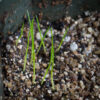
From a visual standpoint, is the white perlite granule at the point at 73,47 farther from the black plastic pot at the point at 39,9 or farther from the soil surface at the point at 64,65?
the black plastic pot at the point at 39,9

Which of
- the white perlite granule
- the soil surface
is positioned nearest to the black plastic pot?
the soil surface

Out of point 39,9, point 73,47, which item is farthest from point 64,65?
point 39,9

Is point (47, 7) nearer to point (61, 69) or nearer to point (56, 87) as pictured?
point (61, 69)

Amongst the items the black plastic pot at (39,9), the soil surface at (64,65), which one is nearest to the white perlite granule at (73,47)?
the soil surface at (64,65)

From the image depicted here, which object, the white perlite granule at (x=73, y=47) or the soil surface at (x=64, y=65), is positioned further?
the white perlite granule at (x=73, y=47)

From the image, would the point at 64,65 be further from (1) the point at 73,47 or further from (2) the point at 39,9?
(2) the point at 39,9

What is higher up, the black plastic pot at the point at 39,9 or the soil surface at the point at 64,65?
the black plastic pot at the point at 39,9
